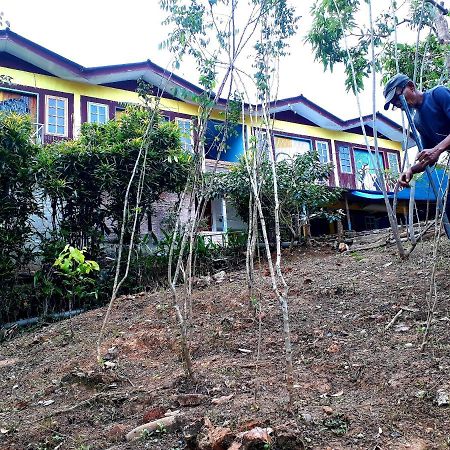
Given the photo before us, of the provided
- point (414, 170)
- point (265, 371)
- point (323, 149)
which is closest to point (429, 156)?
point (414, 170)

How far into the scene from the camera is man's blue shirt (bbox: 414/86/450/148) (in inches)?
139

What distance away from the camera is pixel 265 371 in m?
3.71

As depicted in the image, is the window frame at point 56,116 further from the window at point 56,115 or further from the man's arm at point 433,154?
the man's arm at point 433,154

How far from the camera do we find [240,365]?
12.9 feet

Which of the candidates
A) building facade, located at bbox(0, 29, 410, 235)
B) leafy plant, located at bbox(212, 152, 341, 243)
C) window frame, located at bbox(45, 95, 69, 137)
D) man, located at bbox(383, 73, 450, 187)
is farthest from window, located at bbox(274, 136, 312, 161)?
man, located at bbox(383, 73, 450, 187)

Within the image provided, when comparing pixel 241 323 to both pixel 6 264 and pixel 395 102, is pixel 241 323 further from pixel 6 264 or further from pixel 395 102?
pixel 6 264

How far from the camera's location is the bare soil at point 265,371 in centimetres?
270

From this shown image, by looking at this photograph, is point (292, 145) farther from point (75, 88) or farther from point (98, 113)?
point (75, 88)

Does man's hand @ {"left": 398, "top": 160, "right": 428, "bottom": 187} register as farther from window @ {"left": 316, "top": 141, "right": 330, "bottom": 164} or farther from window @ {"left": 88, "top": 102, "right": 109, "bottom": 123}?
window @ {"left": 316, "top": 141, "right": 330, "bottom": 164}

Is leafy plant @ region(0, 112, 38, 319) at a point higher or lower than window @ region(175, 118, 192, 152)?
lower

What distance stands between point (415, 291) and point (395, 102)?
6.85 feet

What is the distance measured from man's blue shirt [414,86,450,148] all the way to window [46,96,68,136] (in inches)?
419

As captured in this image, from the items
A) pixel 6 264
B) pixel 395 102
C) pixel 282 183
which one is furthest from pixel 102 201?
pixel 395 102

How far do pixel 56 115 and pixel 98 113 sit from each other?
44.0 inches
